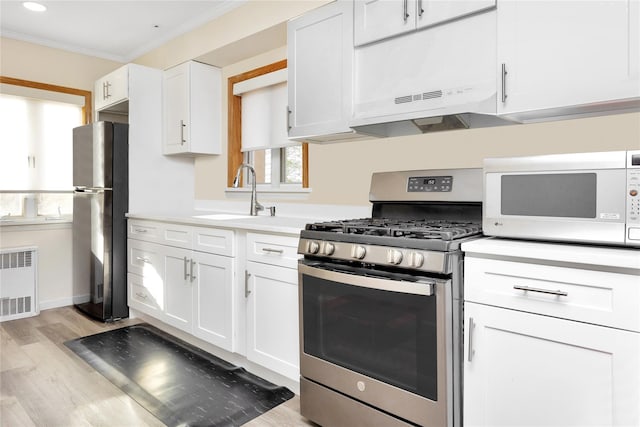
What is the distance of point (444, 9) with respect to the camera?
1782 mm

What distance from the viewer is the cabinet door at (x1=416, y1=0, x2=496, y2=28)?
169cm

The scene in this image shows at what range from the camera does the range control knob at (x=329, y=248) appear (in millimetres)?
1741

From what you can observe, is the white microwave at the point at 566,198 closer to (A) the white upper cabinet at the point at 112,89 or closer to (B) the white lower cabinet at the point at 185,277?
(B) the white lower cabinet at the point at 185,277

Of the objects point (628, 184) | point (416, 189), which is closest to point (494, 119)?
point (416, 189)

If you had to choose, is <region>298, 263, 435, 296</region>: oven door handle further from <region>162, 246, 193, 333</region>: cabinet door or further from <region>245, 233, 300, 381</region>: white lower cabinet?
<region>162, 246, 193, 333</region>: cabinet door

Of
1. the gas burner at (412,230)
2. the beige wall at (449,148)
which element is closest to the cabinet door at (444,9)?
the beige wall at (449,148)

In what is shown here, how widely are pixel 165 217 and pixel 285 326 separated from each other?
1.39m

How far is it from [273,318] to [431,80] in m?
1.44

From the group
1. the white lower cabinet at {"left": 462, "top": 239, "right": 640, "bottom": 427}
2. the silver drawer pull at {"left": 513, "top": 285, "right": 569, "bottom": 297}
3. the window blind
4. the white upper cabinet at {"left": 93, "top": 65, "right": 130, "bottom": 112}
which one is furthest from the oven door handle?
the white upper cabinet at {"left": 93, "top": 65, "right": 130, "bottom": 112}

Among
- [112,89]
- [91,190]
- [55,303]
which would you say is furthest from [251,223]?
[55,303]

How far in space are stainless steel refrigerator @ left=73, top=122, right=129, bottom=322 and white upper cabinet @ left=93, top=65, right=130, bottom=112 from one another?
1.05 feet

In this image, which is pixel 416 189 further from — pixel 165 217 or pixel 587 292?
pixel 165 217

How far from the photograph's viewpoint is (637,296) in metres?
1.13

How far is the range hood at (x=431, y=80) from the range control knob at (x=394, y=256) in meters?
0.68
